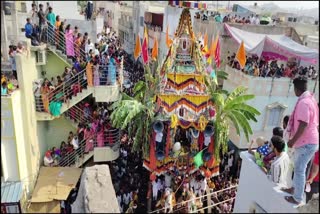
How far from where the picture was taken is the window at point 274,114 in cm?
1639

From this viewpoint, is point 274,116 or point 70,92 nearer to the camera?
point 70,92

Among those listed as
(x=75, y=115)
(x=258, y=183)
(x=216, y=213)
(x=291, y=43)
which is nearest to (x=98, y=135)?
(x=75, y=115)

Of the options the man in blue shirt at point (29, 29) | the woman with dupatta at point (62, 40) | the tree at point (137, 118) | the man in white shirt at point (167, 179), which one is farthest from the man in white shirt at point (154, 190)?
the man in blue shirt at point (29, 29)

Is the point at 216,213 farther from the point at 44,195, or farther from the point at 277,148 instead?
the point at 277,148

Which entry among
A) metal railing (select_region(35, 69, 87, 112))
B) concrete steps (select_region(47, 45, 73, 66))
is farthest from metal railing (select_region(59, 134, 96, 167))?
concrete steps (select_region(47, 45, 73, 66))

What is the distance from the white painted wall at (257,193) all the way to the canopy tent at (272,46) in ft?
38.7

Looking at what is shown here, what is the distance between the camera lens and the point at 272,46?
17922 mm

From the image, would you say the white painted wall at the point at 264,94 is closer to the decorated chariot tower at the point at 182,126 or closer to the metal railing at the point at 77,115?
the decorated chariot tower at the point at 182,126

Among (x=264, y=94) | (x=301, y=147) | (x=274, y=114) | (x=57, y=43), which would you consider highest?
(x=57, y=43)

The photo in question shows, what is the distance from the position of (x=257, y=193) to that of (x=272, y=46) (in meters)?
14.1

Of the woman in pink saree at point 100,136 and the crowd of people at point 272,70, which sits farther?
Answer: the crowd of people at point 272,70

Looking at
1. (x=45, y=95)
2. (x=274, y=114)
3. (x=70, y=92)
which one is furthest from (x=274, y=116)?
(x=45, y=95)

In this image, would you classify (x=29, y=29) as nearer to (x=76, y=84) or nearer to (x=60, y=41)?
(x=60, y=41)

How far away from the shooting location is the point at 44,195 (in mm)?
11359
